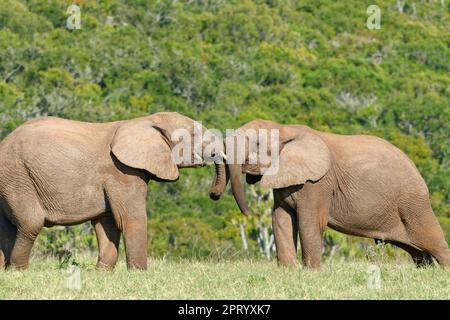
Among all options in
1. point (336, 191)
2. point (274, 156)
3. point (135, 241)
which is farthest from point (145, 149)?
point (336, 191)

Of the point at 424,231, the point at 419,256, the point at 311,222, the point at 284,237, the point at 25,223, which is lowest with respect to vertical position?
the point at 419,256

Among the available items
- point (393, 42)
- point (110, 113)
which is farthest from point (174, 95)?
point (393, 42)

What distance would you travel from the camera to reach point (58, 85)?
48.6 metres

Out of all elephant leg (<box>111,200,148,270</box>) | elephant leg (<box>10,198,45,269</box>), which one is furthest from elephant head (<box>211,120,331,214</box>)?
elephant leg (<box>10,198,45,269</box>)

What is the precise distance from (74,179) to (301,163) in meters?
2.31

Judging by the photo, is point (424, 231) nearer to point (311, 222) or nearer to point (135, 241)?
point (311, 222)

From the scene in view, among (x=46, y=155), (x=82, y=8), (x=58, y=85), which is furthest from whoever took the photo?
(x=82, y=8)

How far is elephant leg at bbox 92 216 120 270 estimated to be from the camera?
11.1 metres

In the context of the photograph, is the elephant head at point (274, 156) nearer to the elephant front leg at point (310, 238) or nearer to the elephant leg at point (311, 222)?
the elephant leg at point (311, 222)

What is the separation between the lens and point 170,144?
11.1m

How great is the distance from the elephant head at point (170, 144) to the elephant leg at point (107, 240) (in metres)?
0.80

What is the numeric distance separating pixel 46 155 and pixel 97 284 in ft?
6.77

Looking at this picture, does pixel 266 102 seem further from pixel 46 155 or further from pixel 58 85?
pixel 46 155

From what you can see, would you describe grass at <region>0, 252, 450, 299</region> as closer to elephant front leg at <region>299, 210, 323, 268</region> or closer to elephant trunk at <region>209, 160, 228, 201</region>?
elephant front leg at <region>299, 210, 323, 268</region>
